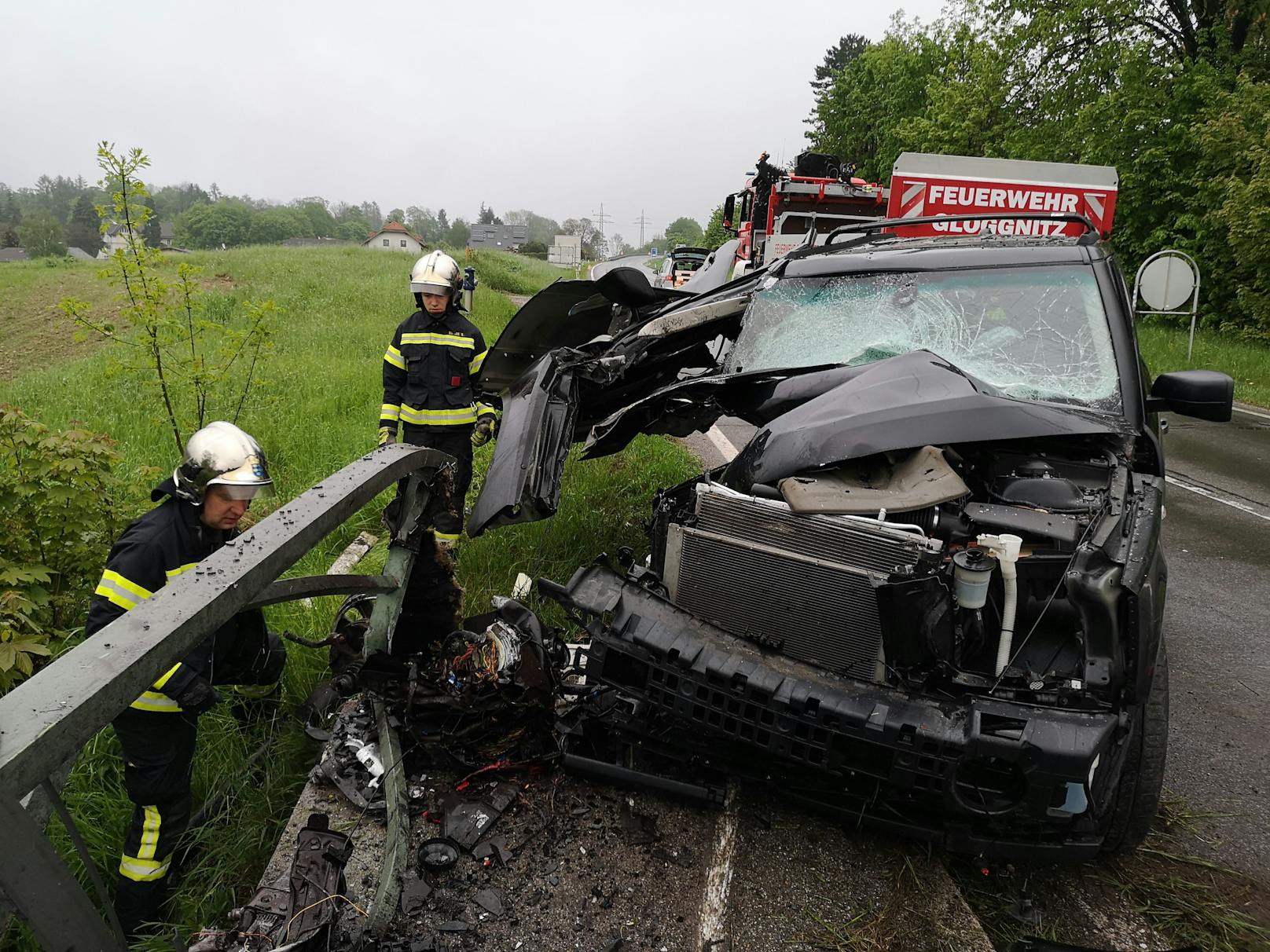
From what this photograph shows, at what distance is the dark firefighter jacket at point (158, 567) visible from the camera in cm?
223

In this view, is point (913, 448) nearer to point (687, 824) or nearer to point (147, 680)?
point (687, 824)

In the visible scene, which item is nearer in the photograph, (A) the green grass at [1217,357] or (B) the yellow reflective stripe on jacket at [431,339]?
(B) the yellow reflective stripe on jacket at [431,339]

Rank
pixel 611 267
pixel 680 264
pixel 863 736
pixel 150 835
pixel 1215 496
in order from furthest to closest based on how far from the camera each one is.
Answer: pixel 680 264
pixel 1215 496
pixel 611 267
pixel 150 835
pixel 863 736

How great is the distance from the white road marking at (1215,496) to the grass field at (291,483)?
4409 millimetres

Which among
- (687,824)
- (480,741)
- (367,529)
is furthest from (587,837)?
(367,529)

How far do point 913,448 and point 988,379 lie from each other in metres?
0.78

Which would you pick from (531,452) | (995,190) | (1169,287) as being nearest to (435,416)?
(531,452)

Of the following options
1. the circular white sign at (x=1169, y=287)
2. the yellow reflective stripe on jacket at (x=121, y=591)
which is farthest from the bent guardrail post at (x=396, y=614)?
the circular white sign at (x=1169, y=287)

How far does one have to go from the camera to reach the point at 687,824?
2523 mm

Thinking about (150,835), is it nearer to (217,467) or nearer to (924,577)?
(217,467)

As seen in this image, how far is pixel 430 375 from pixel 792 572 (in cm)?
335

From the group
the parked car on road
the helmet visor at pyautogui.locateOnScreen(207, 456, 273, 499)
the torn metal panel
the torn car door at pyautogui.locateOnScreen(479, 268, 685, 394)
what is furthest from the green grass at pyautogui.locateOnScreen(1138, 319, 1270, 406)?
the helmet visor at pyautogui.locateOnScreen(207, 456, 273, 499)

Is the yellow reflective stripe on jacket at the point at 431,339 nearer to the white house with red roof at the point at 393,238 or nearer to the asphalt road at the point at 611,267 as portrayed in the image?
the asphalt road at the point at 611,267

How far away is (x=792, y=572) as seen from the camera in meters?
2.25
